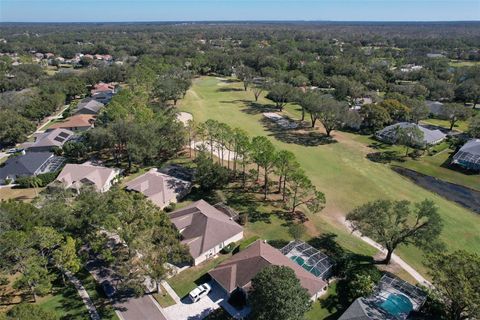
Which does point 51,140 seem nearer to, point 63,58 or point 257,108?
point 257,108

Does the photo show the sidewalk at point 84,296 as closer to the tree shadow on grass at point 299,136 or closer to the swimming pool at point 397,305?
the swimming pool at point 397,305

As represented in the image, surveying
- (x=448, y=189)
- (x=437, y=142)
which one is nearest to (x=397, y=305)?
(x=448, y=189)

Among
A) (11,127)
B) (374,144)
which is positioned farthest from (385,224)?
(11,127)

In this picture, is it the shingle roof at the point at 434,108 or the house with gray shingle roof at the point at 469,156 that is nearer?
the house with gray shingle roof at the point at 469,156

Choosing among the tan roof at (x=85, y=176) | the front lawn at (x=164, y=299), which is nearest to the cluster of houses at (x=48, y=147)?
the tan roof at (x=85, y=176)

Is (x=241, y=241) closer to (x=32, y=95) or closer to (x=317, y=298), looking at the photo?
(x=317, y=298)

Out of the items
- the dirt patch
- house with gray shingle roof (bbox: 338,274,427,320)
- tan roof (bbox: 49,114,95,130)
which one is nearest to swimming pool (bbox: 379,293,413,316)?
house with gray shingle roof (bbox: 338,274,427,320)
